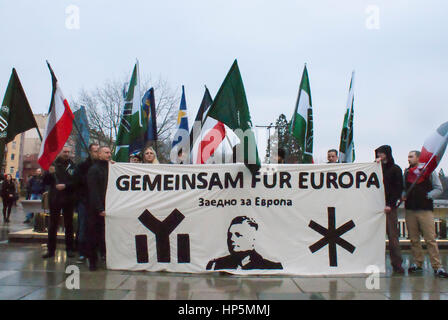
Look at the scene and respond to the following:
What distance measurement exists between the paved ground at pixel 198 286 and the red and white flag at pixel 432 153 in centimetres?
158

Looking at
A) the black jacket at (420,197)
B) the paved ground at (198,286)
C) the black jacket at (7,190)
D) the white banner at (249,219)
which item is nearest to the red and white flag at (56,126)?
the white banner at (249,219)

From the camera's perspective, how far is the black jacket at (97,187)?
6352mm

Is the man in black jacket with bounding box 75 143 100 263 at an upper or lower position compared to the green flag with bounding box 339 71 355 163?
lower

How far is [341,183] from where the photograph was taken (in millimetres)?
6301

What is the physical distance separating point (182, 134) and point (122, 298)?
21.1 feet

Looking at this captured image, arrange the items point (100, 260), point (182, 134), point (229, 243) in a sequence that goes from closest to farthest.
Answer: point (229, 243) → point (100, 260) → point (182, 134)

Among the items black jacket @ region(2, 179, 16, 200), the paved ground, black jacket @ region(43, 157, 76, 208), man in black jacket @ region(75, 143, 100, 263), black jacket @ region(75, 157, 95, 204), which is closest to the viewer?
the paved ground

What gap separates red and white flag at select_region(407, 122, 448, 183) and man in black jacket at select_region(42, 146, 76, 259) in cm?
586

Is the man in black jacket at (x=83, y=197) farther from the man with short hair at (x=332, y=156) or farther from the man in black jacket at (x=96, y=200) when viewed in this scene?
the man with short hair at (x=332, y=156)

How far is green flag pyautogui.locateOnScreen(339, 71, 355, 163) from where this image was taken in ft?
29.9

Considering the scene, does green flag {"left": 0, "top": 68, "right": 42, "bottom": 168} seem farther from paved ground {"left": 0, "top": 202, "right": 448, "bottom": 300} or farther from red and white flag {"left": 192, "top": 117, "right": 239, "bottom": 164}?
red and white flag {"left": 192, "top": 117, "right": 239, "bottom": 164}

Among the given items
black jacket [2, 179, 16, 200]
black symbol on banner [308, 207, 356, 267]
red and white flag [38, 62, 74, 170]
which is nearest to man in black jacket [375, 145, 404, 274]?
black symbol on banner [308, 207, 356, 267]
